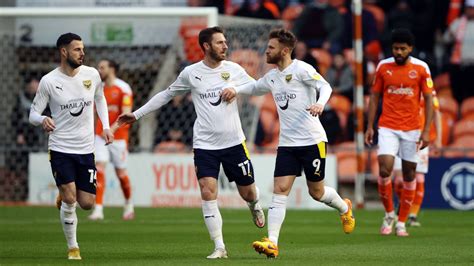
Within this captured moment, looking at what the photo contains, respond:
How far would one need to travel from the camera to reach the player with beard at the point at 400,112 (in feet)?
49.8

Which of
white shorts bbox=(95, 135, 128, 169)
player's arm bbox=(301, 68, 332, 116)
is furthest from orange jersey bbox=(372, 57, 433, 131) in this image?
white shorts bbox=(95, 135, 128, 169)

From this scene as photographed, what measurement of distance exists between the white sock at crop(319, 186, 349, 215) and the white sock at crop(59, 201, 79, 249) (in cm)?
260

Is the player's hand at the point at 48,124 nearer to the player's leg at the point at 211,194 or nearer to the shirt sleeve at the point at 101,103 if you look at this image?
the shirt sleeve at the point at 101,103

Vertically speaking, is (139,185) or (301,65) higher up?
(301,65)

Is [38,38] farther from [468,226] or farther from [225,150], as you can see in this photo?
[225,150]

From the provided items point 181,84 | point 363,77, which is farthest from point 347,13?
point 181,84

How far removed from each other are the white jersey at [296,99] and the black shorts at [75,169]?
1721 mm

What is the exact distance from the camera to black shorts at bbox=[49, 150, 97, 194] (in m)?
12.3

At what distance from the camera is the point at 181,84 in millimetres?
12617

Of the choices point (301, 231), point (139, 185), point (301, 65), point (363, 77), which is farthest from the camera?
point (363, 77)

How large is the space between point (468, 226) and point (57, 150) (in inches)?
275

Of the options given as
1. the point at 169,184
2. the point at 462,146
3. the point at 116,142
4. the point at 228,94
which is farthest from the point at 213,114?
the point at 462,146

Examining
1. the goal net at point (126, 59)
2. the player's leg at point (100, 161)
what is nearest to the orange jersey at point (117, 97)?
the player's leg at point (100, 161)

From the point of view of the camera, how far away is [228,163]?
12508mm
